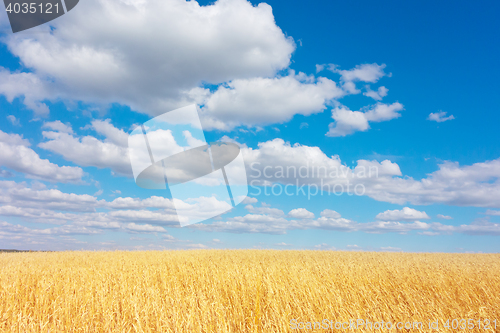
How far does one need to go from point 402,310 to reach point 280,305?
2.75 meters

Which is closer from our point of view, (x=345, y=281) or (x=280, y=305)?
(x=280, y=305)

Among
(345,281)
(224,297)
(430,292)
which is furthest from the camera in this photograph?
(345,281)

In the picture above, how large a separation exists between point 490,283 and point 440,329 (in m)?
7.33

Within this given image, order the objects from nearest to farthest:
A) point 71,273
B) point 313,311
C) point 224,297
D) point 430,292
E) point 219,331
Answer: point 219,331 → point 313,311 → point 224,297 → point 430,292 → point 71,273

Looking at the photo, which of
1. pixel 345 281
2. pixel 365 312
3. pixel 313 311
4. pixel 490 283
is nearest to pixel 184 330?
pixel 313 311

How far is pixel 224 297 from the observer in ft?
24.9

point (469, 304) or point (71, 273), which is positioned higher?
point (71, 273)

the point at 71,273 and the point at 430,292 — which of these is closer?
the point at 430,292

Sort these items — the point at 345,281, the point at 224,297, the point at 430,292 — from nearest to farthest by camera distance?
the point at 224,297
the point at 430,292
the point at 345,281

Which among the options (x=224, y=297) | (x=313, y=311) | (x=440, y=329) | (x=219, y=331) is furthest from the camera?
(x=224, y=297)

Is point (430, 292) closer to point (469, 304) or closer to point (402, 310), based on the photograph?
point (469, 304)

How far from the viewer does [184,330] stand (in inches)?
201

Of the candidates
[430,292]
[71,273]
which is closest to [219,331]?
[430,292]

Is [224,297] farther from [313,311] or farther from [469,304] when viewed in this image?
[469,304]
